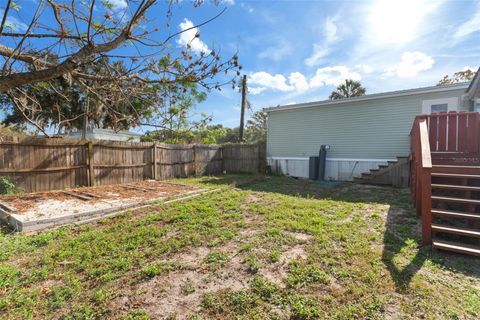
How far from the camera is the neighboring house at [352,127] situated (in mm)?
8359

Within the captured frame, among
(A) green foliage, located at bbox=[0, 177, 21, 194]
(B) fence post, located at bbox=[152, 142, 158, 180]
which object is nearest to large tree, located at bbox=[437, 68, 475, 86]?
(B) fence post, located at bbox=[152, 142, 158, 180]

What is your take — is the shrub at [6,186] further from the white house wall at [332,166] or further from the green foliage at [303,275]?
the white house wall at [332,166]

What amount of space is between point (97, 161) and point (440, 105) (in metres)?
11.6

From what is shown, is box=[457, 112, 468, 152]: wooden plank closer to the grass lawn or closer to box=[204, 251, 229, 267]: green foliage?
the grass lawn

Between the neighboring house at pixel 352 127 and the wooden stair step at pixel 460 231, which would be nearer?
the wooden stair step at pixel 460 231

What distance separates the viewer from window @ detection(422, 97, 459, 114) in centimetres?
793

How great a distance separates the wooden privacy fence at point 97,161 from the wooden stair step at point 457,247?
8559mm

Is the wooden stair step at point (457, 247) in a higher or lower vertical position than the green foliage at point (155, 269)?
higher

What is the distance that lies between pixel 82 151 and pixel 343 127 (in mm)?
9656

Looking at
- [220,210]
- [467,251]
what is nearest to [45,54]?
[220,210]

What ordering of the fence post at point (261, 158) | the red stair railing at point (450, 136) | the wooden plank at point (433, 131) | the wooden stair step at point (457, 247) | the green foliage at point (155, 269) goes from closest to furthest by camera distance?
1. the green foliage at point (155, 269)
2. the wooden stair step at point (457, 247)
3. the red stair railing at point (450, 136)
4. the wooden plank at point (433, 131)
5. the fence post at point (261, 158)

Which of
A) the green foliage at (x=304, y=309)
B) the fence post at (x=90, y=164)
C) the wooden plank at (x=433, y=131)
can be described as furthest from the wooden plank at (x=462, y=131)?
the fence post at (x=90, y=164)

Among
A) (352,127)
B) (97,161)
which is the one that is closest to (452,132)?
(352,127)

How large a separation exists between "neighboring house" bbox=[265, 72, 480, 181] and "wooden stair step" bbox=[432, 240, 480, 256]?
21.3 ft
